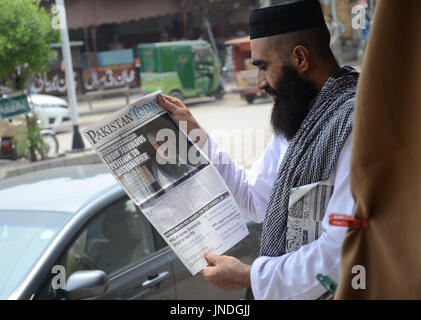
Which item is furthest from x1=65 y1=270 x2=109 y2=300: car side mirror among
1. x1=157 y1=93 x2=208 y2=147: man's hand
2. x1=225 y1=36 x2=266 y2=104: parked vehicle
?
x1=225 y1=36 x2=266 y2=104: parked vehicle

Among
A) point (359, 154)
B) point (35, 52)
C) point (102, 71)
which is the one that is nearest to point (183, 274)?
point (359, 154)

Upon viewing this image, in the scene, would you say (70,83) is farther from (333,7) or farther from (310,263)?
(310,263)

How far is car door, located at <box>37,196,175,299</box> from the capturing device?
2.85 meters

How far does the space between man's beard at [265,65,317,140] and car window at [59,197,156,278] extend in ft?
5.13

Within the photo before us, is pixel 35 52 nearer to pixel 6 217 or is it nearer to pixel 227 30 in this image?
pixel 6 217

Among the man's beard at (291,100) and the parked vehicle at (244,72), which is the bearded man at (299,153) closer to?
the man's beard at (291,100)

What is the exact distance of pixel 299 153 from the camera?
1364mm

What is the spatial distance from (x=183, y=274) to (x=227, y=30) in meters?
22.0

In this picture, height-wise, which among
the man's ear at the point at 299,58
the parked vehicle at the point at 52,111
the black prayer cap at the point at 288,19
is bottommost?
the parked vehicle at the point at 52,111

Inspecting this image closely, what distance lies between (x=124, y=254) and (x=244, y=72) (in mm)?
15131

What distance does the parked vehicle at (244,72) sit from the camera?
1722cm

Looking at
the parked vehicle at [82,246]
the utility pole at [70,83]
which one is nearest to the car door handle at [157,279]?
the parked vehicle at [82,246]

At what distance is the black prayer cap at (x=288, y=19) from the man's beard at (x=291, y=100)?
11 centimetres

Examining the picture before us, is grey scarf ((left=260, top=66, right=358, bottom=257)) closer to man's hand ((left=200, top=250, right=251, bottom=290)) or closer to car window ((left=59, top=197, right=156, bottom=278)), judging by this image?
man's hand ((left=200, top=250, right=251, bottom=290))
